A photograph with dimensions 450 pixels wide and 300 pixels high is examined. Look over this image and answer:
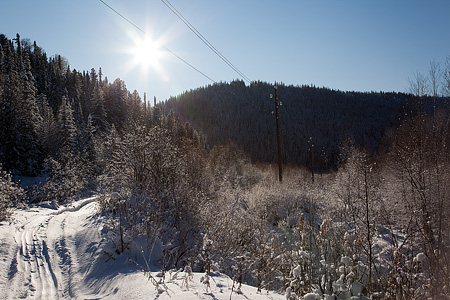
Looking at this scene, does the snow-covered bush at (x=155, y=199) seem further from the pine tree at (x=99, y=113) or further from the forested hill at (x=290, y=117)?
the forested hill at (x=290, y=117)

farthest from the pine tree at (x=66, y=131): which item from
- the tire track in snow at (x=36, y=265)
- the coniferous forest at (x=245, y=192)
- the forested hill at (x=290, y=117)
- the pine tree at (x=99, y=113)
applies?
the forested hill at (x=290, y=117)

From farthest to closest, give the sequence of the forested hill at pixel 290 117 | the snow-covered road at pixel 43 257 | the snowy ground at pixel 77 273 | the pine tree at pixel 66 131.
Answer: the forested hill at pixel 290 117 < the pine tree at pixel 66 131 < the snow-covered road at pixel 43 257 < the snowy ground at pixel 77 273

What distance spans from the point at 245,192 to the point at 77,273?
10.6 m

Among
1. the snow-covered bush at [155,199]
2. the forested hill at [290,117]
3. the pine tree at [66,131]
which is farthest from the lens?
the forested hill at [290,117]

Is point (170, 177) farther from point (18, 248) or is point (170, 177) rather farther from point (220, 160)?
point (220, 160)

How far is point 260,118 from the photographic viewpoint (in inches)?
4936

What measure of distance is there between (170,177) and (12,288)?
5348 millimetres

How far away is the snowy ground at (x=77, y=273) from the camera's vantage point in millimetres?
3092

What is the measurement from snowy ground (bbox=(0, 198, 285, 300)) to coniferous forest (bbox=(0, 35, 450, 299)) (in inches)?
12.7

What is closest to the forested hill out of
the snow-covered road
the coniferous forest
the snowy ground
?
the coniferous forest

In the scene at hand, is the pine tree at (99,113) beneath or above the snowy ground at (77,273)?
above

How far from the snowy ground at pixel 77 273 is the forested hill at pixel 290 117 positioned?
94989mm

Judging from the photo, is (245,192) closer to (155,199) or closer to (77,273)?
(155,199)

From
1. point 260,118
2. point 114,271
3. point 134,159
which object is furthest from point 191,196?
point 260,118
